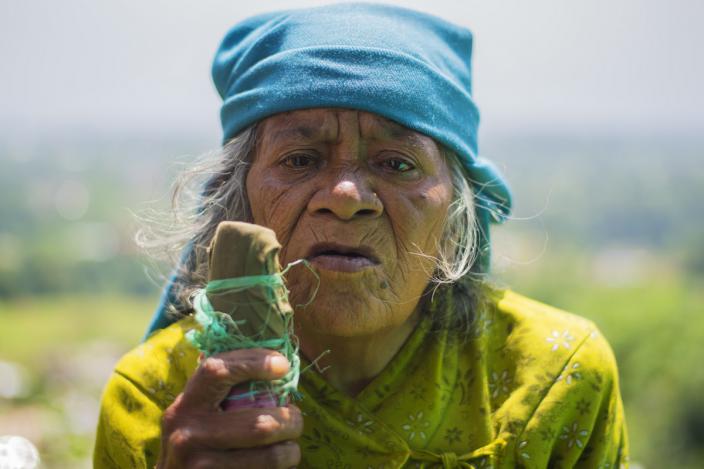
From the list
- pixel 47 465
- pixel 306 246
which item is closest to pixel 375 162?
pixel 306 246

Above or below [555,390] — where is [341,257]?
above

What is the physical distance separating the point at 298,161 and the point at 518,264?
92 cm

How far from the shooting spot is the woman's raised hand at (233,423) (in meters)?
1.34

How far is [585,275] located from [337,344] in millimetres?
26224

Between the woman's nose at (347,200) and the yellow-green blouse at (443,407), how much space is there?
1.72 feet

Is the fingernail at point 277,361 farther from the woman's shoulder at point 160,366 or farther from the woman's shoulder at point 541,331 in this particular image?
the woman's shoulder at point 541,331

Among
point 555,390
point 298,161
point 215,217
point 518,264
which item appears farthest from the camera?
point 518,264

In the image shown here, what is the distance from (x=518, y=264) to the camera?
7.68ft

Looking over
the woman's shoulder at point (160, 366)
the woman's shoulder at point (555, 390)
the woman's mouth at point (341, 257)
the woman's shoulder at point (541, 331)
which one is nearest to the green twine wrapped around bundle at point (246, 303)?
the woman's mouth at point (341, 257)

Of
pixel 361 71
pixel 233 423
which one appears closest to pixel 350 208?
pixel 361 71

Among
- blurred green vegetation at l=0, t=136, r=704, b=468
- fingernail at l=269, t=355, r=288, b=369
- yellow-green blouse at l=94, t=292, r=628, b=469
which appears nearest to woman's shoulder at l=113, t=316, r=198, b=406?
yellow-green blouse at l=94, t=292, r=628, b=469

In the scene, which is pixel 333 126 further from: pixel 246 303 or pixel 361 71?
pixel 246 303

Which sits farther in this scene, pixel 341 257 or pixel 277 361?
pixel 341 257

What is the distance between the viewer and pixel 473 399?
203 cm
